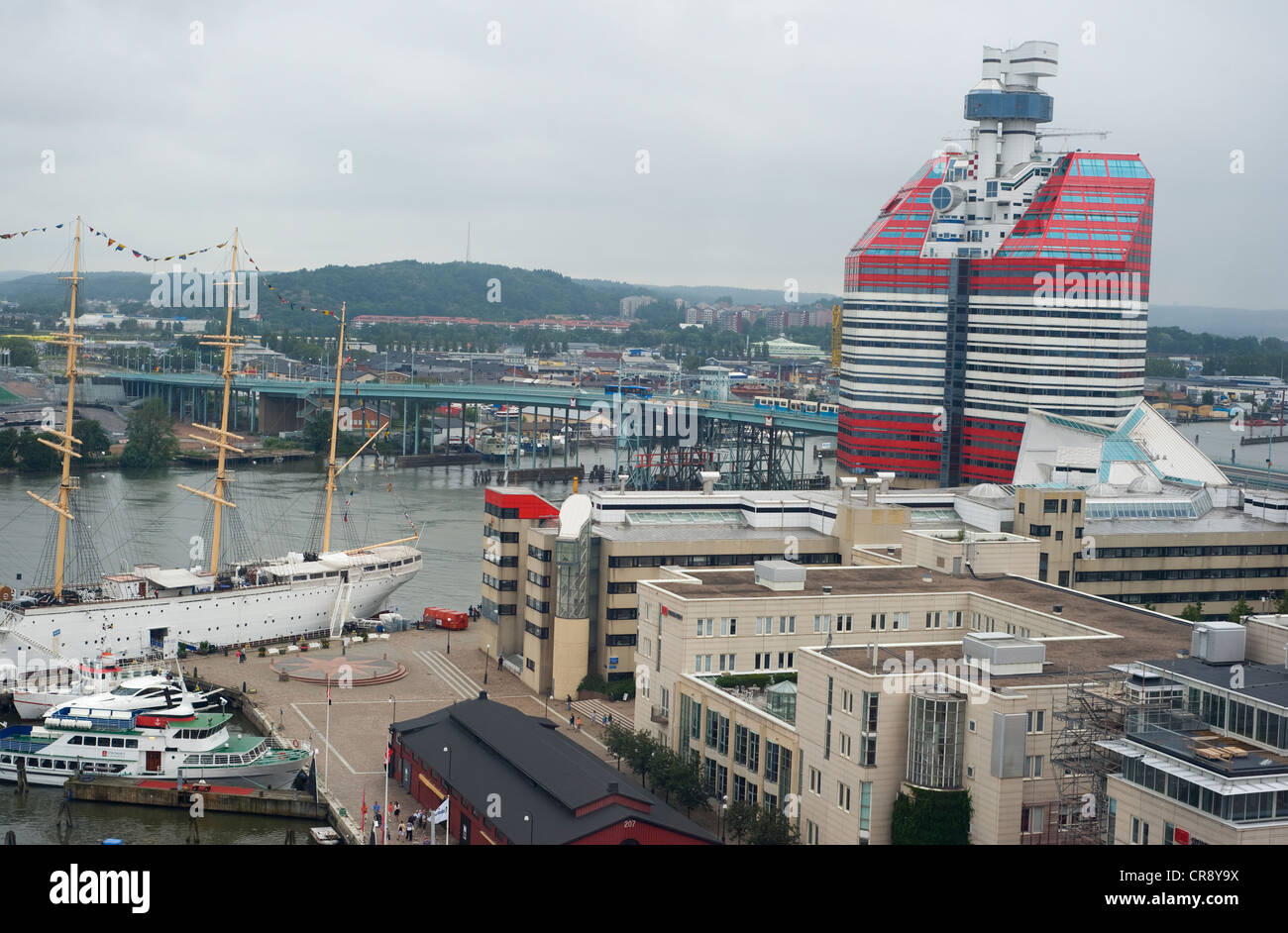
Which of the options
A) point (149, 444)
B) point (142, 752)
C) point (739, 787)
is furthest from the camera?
point (149, 444)

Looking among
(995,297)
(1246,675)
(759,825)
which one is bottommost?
(759,825)

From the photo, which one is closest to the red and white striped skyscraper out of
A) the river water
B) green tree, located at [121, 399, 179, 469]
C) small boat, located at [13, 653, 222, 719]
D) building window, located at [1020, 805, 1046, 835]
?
the river water

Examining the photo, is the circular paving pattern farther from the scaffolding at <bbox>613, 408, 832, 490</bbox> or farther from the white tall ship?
the scaffolding at <bbox>613, 408, 832, 490</bbox>

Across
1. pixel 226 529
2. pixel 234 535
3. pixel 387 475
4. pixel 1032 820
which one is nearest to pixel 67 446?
pixel 234 535

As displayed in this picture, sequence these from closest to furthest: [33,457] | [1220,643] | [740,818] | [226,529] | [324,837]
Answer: [1220,643] < [740,818] < [324,837] < [226,529] < [33,457]

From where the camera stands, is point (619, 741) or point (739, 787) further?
point (619, 741)

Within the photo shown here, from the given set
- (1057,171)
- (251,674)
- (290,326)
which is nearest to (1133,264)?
(1057,171)

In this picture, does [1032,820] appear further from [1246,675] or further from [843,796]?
[1246,675]
